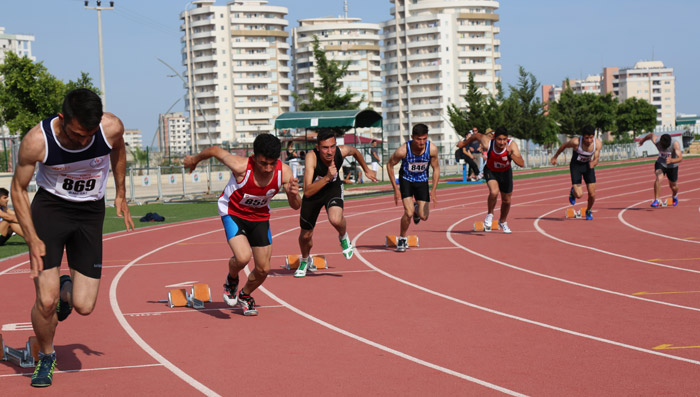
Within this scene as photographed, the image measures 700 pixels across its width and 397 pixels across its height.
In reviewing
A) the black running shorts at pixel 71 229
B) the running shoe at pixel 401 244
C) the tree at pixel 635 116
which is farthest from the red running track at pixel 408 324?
the tree at pixel 635 116

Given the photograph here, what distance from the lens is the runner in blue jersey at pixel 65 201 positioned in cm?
555

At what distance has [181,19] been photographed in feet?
445

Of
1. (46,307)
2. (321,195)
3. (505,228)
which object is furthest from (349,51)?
(46,307)

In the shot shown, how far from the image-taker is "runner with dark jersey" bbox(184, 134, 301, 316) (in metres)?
7.98

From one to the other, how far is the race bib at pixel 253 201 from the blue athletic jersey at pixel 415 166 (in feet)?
16.8

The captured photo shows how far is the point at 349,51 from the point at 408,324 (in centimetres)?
12837

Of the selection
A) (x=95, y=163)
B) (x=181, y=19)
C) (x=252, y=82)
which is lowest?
(x=95, y=163)

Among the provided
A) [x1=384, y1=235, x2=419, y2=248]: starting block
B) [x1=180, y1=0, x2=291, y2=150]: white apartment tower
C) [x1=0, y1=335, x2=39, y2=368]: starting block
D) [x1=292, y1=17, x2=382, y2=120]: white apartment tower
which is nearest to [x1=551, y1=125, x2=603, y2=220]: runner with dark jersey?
[x1=384, y1=235, x2=419, y2=248]: starting block

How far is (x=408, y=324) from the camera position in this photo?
25.5 ft

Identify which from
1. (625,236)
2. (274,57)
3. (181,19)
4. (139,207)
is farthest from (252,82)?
(625,236)

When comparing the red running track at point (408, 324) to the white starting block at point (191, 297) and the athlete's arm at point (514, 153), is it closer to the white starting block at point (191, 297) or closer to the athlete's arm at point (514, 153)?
the white starting block at point (191, 297)

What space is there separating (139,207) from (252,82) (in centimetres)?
10373

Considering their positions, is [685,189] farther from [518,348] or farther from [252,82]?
[252,82]

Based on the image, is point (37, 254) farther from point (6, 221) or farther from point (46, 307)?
point (6, 221)
